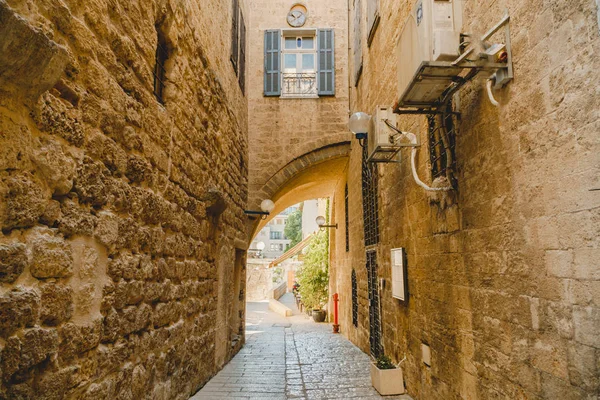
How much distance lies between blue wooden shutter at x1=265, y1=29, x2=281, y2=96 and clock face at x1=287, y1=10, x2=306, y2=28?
446mm

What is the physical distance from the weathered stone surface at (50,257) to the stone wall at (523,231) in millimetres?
2514

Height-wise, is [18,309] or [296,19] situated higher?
[296,19]

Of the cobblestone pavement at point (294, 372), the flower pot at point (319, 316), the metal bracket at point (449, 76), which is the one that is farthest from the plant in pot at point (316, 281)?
the metal bracket at point (449, 76)

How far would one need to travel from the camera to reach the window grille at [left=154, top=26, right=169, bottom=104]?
3.64 metres

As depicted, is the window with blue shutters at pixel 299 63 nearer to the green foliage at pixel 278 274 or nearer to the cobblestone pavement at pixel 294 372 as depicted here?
the cobblestone pavement at pixel 294 372

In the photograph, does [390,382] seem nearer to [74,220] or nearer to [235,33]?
[74,220]

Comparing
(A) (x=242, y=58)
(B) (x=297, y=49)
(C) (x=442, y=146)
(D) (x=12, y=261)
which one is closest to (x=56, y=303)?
(D) (x=12, y=261)

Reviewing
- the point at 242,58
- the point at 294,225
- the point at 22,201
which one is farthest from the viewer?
the point at 294,225

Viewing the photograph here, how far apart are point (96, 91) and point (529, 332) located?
285 cm

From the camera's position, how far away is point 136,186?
2988 mm

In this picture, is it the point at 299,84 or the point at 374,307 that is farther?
the point at 299,84

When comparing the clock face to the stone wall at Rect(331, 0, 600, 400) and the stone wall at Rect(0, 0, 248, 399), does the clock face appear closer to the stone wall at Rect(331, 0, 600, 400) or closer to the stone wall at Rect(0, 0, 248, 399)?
the stone wall at Rect(0, 0, 248, 399)

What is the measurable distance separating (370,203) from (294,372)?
2896mm

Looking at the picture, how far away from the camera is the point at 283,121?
30.6ft
